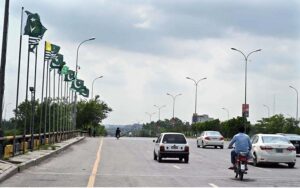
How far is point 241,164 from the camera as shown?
18875 mm

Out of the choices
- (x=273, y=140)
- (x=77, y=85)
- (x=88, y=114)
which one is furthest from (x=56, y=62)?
(x=88, y=114)

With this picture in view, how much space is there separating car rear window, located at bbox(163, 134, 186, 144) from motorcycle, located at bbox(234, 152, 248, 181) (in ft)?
31.8

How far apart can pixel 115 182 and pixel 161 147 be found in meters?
11.7

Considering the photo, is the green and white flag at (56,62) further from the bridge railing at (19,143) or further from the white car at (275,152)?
the white car at (275,152)

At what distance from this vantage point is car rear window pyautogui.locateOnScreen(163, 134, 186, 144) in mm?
28850

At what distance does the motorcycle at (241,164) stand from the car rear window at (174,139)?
31.8ft

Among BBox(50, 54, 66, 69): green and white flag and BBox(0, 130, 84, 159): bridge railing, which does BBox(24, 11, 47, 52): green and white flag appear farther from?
BBox(50, 54, 66, 69): green and white flag

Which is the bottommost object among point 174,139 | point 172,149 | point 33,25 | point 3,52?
point 172,149

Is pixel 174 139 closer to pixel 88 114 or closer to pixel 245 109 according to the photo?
pixel 245 109

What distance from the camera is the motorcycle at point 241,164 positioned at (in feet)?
61.4

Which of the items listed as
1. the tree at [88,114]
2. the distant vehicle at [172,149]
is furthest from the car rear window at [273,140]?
the tree at [88,114]

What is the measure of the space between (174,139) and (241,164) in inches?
409

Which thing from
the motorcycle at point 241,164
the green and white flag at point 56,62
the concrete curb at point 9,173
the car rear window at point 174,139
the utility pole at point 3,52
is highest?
the green and white flag at point 56,62

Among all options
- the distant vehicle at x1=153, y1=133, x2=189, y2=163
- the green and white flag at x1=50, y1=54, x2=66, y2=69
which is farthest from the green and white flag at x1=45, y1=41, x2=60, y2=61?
the distant vehicle at x1=153, y1=133, x2=189, y2=163
